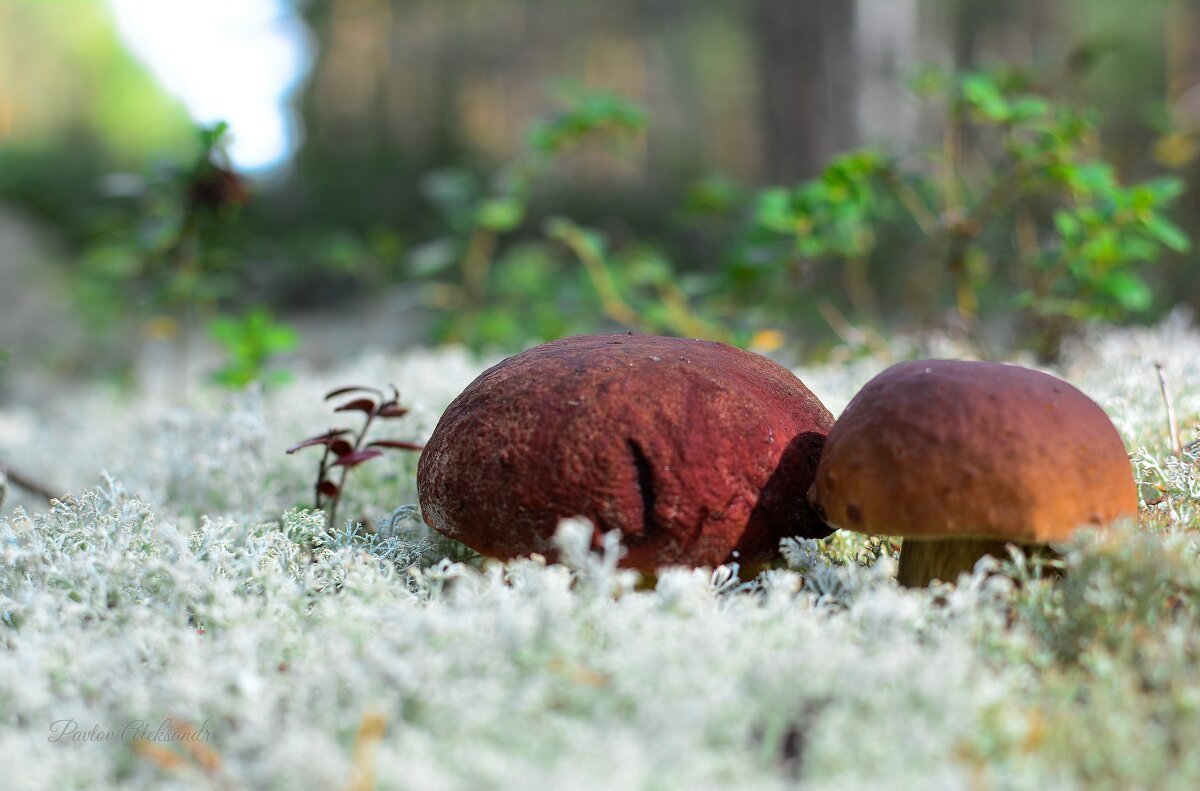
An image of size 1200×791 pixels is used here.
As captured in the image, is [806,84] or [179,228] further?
[806,84]

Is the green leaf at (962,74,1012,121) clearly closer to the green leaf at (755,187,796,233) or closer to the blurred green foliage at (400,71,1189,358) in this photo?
the blurred green foliage at (400,71,1189,358)

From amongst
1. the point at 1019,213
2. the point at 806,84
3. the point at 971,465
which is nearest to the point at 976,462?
the point at 971,465

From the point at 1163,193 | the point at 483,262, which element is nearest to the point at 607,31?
the point at 483,262

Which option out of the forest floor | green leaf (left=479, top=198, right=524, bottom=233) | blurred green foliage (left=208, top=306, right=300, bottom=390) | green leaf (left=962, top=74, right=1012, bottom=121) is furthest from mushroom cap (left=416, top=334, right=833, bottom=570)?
green leaf (left=479, top=198, right=524, bottom=233)

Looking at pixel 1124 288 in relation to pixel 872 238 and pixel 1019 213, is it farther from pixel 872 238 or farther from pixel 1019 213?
pixel 872 238

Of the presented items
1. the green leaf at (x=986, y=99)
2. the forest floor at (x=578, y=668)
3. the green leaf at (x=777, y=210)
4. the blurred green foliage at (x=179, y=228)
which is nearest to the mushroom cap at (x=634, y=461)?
the forest floor at (x=578, y=668)

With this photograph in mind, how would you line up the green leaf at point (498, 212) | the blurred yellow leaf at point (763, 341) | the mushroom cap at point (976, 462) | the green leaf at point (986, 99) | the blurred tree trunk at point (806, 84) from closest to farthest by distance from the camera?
1. the mushroom cap at point (976, 462)
2. the green leaf at point (986, 99)
3. the blurred yellow leaf at point (763, 341)
4. the green leaf at point (498, 212)
5. the blurred tree trunk at point (806, 84)

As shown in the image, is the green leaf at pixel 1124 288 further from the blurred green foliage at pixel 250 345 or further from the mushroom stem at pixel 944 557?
the blurred green foliage at pixel 250 345
